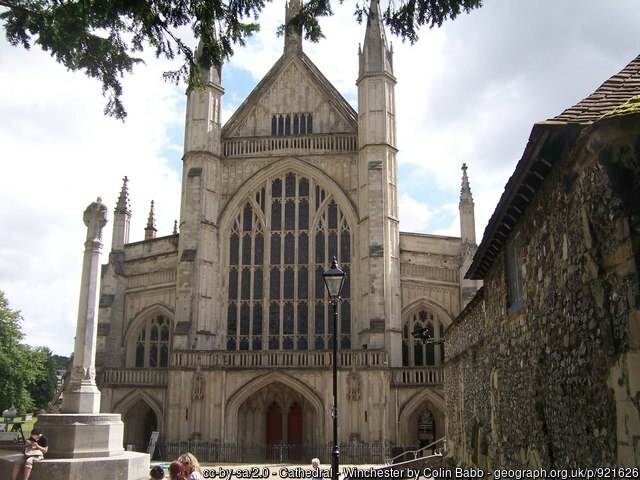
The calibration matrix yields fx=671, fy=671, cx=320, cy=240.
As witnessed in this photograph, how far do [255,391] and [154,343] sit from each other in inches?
255

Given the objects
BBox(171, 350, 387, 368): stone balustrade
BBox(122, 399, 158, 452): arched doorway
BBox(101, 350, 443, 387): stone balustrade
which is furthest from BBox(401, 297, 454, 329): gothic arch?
BBox(122, 399, 158, 452): arched doorway

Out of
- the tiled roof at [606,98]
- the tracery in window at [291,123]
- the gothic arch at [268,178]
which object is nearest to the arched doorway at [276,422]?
the gothic arch at [268,178]

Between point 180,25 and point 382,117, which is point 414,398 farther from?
point 180,25

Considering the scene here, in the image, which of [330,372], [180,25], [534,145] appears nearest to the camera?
[534,145]

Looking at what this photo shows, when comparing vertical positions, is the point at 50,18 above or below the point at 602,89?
above

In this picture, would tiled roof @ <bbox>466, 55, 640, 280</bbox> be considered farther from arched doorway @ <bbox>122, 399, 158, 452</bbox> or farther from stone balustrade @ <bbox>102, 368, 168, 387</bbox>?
arched doorway @ <bbox>122, 399, 158, 452</bbox>

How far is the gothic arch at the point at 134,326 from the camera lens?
1155 inches

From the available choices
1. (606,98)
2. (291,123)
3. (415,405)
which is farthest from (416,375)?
(606,98)

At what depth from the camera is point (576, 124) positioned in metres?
5.25

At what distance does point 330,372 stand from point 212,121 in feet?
40.8

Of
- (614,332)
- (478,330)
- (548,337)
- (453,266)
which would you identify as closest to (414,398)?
(453,266)

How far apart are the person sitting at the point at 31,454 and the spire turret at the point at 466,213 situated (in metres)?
21.0

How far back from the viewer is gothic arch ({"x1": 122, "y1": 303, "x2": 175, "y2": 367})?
96.3 feet

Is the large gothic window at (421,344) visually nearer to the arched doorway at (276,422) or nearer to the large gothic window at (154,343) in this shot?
the arched doorway at (276,422)
